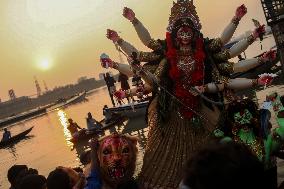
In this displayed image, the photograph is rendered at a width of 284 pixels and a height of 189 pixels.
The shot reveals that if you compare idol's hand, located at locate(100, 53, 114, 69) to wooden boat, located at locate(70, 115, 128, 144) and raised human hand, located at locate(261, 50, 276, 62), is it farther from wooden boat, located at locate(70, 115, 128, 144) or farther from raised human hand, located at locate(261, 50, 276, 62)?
wooden boat, located at locate(70, 115, 128, 144)

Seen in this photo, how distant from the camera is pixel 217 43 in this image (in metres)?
5.45

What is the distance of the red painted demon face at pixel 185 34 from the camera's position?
211 inches

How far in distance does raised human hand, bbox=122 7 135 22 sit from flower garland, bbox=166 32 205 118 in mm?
669

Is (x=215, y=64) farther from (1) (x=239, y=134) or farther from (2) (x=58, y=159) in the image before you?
(2) (x=58, y=159)

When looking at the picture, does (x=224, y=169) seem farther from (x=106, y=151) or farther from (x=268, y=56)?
(x=268, y=56)

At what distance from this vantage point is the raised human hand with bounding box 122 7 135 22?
5.49 metres

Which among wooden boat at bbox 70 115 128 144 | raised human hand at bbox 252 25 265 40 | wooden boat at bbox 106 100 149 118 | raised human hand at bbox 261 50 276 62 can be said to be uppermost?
raised human hand at bbox 252 25 265 40

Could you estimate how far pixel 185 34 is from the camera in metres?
5.36

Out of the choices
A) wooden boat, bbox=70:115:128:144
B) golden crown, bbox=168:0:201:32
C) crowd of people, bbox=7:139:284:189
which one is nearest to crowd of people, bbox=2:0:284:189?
golden crown, bbox=168:0:201:32

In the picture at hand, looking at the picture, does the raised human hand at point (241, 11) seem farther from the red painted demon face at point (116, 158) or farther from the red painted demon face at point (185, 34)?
the red painted demon face at point (116, 158)

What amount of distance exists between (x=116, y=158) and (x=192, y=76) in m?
1.99

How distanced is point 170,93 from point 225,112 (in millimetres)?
783

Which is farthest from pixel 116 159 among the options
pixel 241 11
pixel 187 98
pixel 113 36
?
pixel 241 11

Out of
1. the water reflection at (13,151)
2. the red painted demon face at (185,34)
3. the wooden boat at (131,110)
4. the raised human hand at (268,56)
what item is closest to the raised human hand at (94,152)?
the red painted demon face at (185,34)
